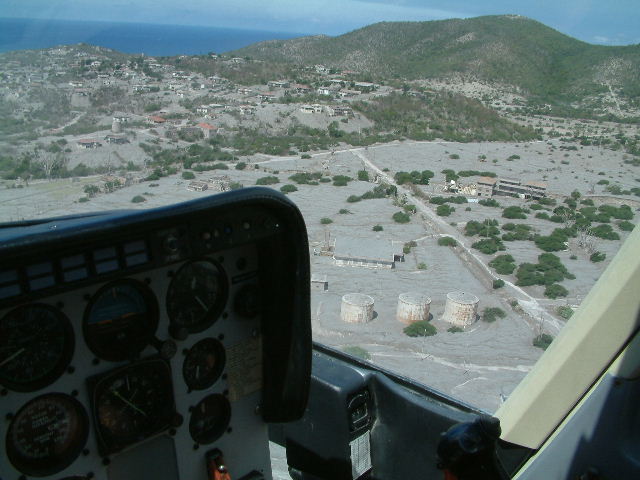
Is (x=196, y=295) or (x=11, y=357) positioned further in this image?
(x=196, y=295)

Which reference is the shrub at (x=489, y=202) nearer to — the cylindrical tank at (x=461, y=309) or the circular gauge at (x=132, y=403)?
the cylindrical tank at (x=461, y=309)

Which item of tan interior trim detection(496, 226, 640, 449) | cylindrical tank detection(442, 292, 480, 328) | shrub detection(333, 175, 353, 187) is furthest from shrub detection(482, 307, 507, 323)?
shrub detection(333, 175, 353, 187)

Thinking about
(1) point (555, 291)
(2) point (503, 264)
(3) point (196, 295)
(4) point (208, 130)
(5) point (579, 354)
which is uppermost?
(3) point (196, 295)

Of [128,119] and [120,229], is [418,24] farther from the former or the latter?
[120,229]

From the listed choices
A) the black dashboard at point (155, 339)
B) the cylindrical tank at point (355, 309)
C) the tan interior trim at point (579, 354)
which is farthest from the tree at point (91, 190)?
the tan interior trim at point (579, 354)

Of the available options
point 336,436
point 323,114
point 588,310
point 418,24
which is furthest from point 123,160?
point 418,24

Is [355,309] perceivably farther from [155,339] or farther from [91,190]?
[155,339]

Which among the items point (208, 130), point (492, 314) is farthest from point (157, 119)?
point (492, 314)

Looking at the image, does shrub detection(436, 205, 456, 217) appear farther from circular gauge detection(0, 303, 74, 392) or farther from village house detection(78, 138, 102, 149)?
circular gauge detection(0, 303, 74, 392)
